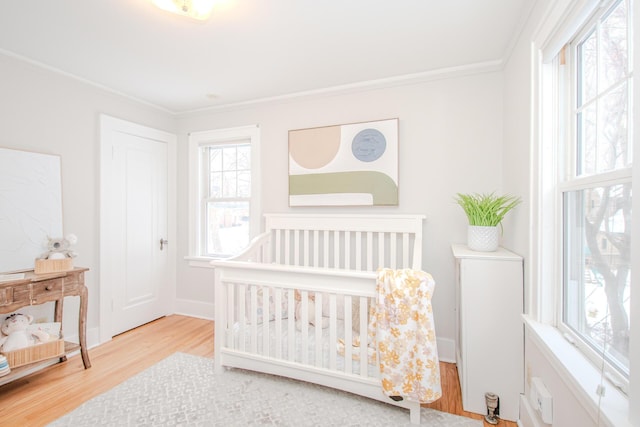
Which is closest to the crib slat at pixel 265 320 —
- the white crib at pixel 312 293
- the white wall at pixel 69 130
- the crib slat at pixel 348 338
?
the white crib at pixel 312 293

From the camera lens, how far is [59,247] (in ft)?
7.21

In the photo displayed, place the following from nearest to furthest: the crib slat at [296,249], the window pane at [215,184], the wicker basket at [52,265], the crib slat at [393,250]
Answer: the wicker basket at [52,265], the crib slat at [393,250], the crib slat at [296,249], the window pane at [215,184]

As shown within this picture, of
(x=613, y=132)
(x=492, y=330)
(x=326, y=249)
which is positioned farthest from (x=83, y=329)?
(x=613, y=132)

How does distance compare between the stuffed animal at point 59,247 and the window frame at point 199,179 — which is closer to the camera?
the stuffed animal at point 59,247

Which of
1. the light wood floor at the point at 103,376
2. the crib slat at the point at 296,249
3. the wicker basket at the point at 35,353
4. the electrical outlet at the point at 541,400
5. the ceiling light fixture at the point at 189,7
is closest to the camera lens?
the electrical outlet at the point at 541,400

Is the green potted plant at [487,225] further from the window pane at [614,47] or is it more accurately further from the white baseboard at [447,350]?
the white baseboard at [447,350]

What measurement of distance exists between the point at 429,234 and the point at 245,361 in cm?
170

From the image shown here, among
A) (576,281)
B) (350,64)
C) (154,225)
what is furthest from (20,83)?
(576,281)

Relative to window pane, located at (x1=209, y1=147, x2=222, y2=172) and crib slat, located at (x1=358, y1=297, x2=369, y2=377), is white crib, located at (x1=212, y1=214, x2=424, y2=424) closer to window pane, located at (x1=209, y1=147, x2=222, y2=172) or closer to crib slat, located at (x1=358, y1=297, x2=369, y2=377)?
crib slat, located at (x1=358, y1=297, x2=369, y2=377)

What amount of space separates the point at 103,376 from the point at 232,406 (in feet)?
3.53

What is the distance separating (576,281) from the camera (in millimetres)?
1261

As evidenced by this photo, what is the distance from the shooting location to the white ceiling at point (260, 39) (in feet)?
5.29

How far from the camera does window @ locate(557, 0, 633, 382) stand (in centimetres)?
93

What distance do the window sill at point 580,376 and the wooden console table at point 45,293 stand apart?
9.35 ft
